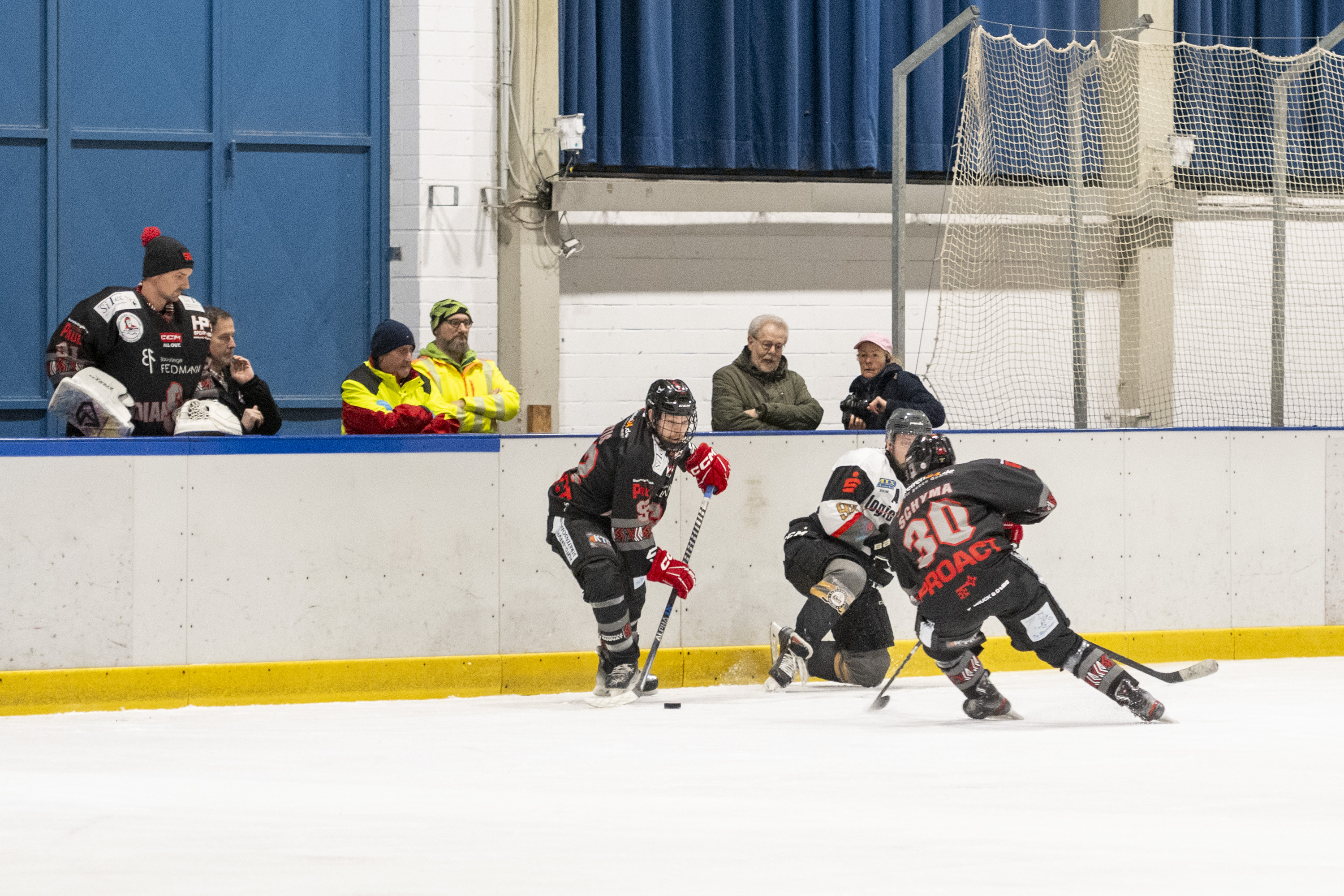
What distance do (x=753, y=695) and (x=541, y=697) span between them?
808 millimetres

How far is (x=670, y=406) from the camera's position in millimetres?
4812

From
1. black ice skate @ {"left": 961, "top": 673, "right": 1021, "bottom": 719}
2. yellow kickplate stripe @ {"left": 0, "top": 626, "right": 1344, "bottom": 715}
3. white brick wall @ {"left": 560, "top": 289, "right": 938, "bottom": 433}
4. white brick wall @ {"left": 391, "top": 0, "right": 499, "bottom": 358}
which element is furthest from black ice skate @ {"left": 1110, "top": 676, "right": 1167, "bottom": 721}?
white brick wall @ {"left": 391, "top": 0, "right": 499, "bottom": 358}

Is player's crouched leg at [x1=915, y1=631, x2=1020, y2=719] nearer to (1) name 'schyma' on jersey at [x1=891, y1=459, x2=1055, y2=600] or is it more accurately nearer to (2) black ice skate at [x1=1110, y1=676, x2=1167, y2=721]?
(1) name 'schyma' on jersey at [x1=891, y1=459, x2=1055, y2=600]

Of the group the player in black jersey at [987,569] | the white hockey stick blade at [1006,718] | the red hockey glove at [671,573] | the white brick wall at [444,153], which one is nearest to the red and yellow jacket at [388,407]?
the red hockey glove at [671,573]

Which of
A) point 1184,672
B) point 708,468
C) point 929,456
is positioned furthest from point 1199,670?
point 708,468

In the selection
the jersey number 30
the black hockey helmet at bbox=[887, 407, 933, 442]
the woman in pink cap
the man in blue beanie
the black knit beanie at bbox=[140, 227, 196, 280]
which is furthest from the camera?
the woman in pink cap

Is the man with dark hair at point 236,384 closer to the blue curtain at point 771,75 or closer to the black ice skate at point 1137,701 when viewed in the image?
the blue curtain at point 771,75

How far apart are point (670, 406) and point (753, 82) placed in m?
3.73

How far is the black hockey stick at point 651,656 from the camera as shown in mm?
4895

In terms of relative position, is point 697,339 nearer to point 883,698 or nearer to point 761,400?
point 761,400

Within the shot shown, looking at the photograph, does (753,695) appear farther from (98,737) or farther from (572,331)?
(572,331)

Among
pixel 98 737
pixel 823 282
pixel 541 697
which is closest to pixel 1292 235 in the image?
pixel 823 282

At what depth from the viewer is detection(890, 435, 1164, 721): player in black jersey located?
4.20 m

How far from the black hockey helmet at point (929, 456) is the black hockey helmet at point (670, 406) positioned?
812 mm
